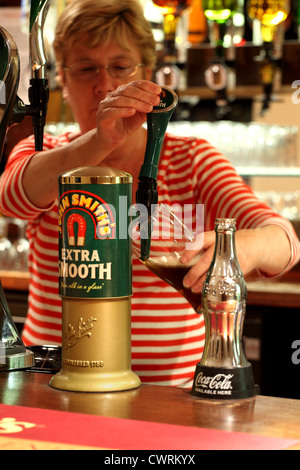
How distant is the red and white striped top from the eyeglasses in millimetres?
186

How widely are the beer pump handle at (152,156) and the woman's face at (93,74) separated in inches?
19.8

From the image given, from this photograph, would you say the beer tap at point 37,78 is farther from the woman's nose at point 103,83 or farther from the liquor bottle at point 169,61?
the liquor bottle at point 169,61

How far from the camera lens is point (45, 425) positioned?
898mm

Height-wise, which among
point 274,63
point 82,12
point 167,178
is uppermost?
point 274,63

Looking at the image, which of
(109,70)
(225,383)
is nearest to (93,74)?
(109,70)

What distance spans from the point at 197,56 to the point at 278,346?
1326mm

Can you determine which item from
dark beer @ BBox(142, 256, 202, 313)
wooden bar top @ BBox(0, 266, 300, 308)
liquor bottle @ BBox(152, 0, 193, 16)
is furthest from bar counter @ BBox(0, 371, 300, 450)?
liquor bottle @ BBox(152, 0, 193, 16)

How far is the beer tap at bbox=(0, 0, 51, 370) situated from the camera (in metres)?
1.18

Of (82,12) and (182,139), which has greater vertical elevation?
(82,12)

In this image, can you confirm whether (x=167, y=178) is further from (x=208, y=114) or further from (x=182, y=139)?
(x=208, y=114)

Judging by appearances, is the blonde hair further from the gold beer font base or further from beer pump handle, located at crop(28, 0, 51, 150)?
the gold beer font base

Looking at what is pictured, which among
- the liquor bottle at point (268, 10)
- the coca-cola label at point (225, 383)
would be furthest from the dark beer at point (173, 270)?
the liquor bottle at point (268, 10)

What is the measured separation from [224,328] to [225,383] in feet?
0.23
